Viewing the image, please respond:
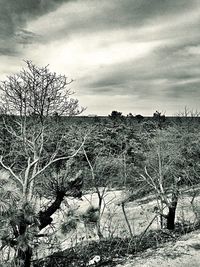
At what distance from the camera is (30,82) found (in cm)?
987

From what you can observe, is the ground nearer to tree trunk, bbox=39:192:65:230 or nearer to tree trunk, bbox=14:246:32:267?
tree trunk, bbox=14:246:32:267

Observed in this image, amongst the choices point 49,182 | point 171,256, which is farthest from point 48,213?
point 171,256

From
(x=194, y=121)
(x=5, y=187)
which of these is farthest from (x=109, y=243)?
(x=194, y=121)

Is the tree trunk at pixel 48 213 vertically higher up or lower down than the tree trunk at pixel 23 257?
higher up

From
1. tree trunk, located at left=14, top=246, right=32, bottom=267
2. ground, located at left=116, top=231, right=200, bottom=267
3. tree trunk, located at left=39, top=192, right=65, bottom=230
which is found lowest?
Result: ground, located at left=116, top=231, right=200, bottom=267

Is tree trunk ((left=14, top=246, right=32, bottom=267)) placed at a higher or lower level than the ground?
higher

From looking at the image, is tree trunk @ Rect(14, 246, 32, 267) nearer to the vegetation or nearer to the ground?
the vegetation

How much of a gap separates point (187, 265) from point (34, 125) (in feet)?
22.5

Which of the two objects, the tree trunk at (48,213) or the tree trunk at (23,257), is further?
the tree trunk at (48,213)

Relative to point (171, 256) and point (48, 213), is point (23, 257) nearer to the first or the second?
point (48, 213)

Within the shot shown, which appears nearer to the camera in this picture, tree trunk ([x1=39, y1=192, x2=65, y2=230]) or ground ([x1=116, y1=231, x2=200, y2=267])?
ground ([x1=116, y1=231, x2=200, y2=267])

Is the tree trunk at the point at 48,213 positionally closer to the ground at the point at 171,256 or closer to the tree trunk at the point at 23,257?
the tree trunk at the point at 23,257

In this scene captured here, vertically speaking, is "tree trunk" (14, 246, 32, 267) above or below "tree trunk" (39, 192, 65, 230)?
below

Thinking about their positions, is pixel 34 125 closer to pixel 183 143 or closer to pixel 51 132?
pixel 51 132
